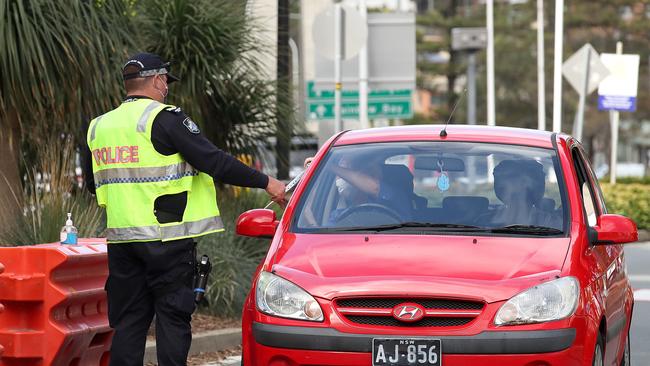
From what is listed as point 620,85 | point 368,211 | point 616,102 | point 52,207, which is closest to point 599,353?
point 368,211

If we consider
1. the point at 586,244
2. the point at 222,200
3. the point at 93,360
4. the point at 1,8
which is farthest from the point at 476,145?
the point at 222,200

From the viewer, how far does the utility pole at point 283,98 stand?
15.1 metres

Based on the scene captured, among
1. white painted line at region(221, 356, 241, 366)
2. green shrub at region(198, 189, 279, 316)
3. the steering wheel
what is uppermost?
the steering wheel

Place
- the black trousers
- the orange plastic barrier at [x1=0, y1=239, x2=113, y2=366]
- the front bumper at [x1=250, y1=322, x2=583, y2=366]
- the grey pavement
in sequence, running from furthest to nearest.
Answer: the grey pavement → the orange plastic barrier at [x1=0, y1=239, x2=113, y2=366] → the black trousers → the front bumper at [x1=250, y1=322, x2=583, y2=366]

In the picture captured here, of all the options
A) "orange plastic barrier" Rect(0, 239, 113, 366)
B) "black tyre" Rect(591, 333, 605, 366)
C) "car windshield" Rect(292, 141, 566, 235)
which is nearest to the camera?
"black tyre" Rect(591, 333, 605, 366)

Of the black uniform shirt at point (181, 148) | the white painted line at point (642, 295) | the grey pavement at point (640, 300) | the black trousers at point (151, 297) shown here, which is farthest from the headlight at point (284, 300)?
the white painted line at point (642, 295)

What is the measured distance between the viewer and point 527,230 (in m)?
7.08

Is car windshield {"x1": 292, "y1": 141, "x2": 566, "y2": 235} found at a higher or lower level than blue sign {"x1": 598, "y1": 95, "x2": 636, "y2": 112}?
higher

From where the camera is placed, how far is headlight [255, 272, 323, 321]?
645cm

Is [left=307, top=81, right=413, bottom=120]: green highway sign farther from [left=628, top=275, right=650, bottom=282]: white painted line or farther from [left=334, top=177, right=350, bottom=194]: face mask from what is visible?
[left=334, top=177, right=350, bottom=194]: face mask

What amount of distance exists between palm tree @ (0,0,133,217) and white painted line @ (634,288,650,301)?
5562 mm

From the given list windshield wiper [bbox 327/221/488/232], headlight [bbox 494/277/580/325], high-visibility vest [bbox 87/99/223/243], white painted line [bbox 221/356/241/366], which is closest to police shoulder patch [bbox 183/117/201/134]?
high-visibility vest [bbox 87/99/223/243]

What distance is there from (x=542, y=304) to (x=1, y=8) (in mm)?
5872

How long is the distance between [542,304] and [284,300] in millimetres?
1065
